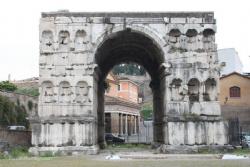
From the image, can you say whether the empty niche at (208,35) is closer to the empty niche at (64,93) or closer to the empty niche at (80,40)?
the empty niche at (80,40)

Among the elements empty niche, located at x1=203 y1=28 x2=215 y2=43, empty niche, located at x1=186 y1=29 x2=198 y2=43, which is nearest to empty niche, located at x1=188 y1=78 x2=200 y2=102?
empty niche, located at x1=186 y1=29 x2=198 y2=43

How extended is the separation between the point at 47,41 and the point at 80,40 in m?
2.06

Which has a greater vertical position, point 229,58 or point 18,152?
point 229,58

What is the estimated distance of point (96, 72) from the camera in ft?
105

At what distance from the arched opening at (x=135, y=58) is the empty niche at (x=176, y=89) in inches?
47.8

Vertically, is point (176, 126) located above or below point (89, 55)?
below

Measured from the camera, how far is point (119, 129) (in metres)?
66.8

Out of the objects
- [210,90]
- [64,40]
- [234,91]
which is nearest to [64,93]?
[64,40]

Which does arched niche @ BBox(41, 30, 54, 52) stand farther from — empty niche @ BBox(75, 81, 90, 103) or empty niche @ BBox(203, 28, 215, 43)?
empty niche @ BBox(203, 28, 215, 43)

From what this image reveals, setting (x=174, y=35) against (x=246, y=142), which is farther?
(x=246, y=142)

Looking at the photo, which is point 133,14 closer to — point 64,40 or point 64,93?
point 64,40

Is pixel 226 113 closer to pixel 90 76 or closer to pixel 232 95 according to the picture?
pixel 232 95

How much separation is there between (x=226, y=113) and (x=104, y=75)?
2829cm

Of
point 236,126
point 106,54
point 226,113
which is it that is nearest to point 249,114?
point 226,113
